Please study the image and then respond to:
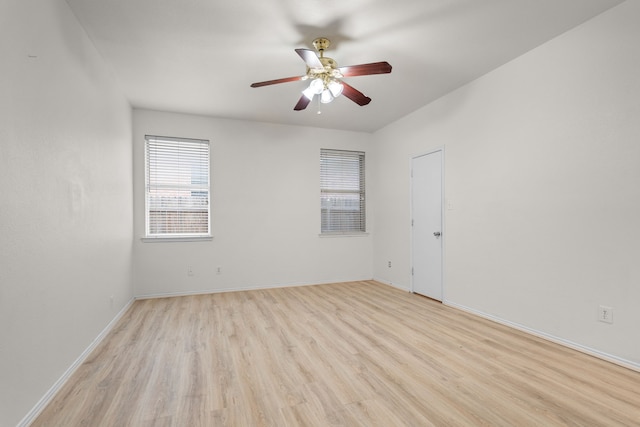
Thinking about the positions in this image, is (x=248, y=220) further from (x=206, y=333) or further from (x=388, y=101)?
(x=388, y=101)

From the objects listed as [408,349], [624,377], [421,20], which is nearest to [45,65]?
[421,20]

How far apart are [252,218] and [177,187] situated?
3.99ft

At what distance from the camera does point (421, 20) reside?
2434 mm

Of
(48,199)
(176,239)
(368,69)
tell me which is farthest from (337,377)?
(176,239)

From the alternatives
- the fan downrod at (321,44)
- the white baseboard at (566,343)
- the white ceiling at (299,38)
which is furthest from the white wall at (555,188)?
the fan downrod at (321,44)

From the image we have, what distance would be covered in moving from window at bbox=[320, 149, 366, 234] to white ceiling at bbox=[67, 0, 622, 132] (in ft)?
5.88

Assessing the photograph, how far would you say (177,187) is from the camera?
457cm

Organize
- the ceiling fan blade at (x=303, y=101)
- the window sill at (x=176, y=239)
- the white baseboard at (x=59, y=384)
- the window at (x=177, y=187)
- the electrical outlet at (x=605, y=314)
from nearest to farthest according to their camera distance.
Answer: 1. the white baseboard at (x=59, y=384)
2. the electrical outlet at (x=605, y=314)
3. the ceiling fan blade at (x=303, y=101)
4. the window sill at (x=176, y=239)
5. the window at (x=177, y=187)

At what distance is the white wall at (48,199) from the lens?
5.05 feet

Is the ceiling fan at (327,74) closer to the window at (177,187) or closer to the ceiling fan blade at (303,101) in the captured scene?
the ceiling fan blade at (303,101)

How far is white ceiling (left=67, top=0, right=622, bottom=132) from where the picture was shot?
2287 millimetres

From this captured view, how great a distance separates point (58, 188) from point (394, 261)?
437cm

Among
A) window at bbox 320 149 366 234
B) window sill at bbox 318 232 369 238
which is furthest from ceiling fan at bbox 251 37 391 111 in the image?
window sill at bbox 318 232 369 238

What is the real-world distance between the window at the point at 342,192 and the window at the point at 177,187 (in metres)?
1.99
